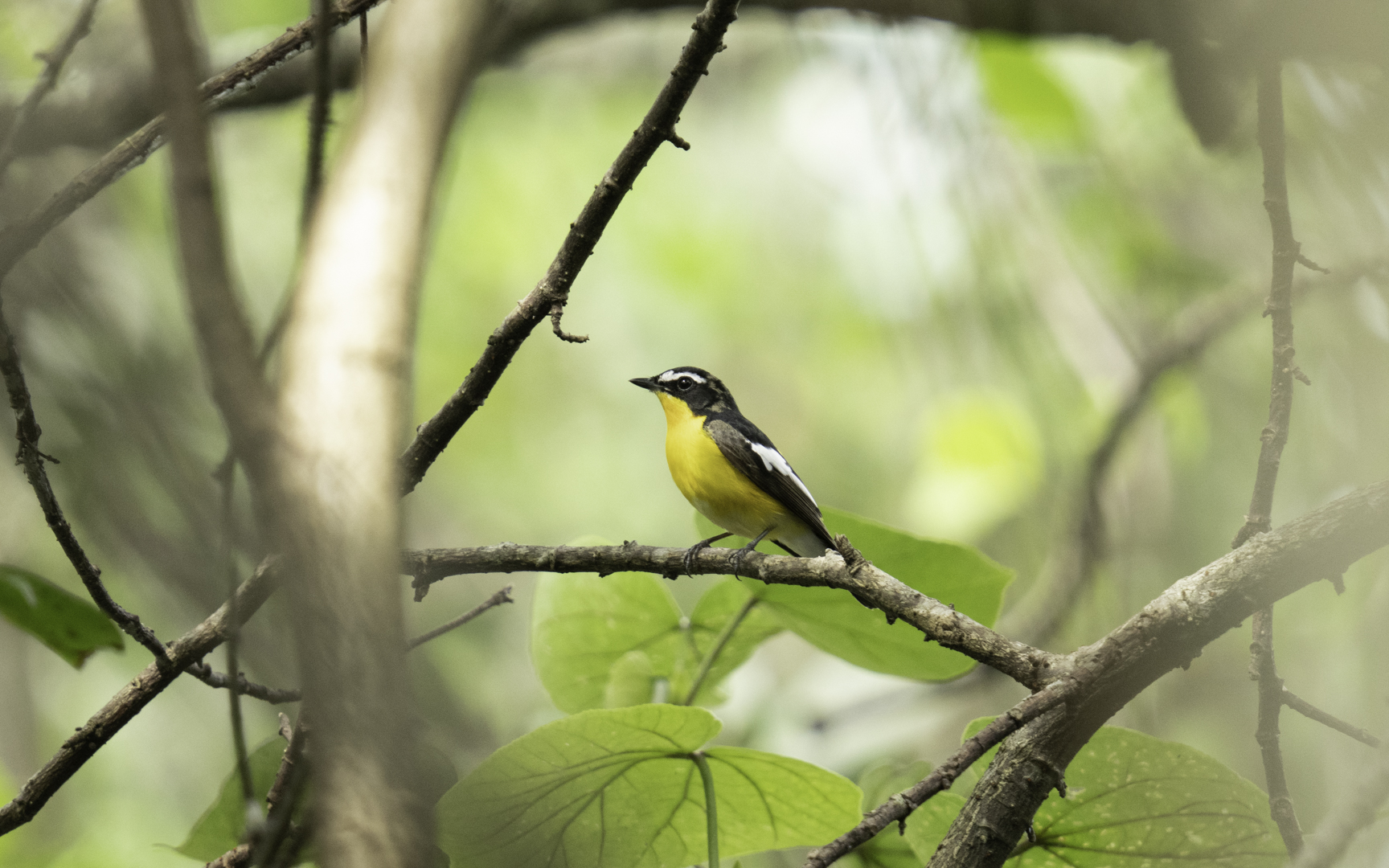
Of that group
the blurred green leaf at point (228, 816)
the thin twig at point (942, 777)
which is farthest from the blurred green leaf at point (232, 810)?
the thin twig at point (942, 777)

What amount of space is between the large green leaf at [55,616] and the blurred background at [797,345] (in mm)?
204

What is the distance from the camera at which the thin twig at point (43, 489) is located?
55.2 inches

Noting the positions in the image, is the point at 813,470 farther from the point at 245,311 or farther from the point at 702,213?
the point at 245,311

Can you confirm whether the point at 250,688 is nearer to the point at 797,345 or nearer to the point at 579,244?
the point at 579,244

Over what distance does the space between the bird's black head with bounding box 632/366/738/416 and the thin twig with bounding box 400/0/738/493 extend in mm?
2688

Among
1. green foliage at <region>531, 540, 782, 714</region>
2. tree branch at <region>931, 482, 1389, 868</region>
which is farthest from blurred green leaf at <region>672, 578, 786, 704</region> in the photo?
tree branch at <region>931, 482, 1389, 868</region>

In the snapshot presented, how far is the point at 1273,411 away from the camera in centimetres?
160

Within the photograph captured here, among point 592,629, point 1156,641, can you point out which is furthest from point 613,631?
point 1156,641

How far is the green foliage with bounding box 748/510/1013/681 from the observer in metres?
1.79

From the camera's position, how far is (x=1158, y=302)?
525 cm

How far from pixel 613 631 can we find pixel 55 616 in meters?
0.99

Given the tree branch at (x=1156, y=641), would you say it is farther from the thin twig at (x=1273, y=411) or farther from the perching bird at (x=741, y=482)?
the perching bird at (x=741, y=482)

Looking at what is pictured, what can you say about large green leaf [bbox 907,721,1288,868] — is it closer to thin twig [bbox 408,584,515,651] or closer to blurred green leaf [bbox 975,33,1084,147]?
thin twig [bbox 408,584,515,651]

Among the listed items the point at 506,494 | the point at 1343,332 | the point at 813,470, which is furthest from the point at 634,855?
the point at 506,494
